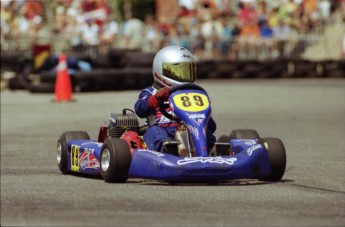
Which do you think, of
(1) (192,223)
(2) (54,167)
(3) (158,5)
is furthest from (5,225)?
(3) (158,5)

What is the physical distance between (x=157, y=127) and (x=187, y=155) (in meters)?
0.41

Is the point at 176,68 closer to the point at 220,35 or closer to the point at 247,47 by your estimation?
the point at 220,35

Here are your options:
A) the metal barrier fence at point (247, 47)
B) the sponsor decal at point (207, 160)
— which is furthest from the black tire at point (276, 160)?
the metal barrier fence at point (247, 47)

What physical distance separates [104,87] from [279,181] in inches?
527

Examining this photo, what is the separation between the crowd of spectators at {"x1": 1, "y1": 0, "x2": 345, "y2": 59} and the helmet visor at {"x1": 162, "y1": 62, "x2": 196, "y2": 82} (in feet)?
55.8

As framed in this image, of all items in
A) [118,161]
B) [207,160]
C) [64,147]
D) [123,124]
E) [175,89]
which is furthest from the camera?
[64,147]

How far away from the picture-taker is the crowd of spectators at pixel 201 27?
1011 inches

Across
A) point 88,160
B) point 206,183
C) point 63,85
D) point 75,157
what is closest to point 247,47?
point 63,85

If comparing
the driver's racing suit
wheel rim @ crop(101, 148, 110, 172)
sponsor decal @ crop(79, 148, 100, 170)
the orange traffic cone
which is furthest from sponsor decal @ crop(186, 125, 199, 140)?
the orange traffic cone

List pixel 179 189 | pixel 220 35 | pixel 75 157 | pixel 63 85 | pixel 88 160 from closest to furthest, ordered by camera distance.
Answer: pixel 179 189
pixel 88 160
pixel 75 157
pixel 63 85
pixel 220 35

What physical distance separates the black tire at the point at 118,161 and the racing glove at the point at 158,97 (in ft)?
1.52

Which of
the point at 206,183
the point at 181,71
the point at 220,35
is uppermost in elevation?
the point at 181,71

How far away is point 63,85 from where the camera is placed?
19312 millimetres

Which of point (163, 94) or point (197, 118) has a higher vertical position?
point (163, 94)
